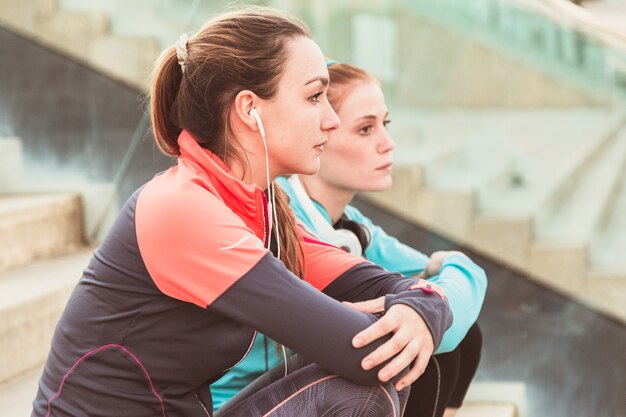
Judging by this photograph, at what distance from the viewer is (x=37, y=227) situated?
2.37 meters

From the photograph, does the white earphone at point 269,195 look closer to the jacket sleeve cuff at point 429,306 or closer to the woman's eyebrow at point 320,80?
the woman's eyebrow at point 320,80

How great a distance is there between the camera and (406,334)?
122 centimetres

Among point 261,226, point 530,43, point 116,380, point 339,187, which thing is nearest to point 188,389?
point 116,380

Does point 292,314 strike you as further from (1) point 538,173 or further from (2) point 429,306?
(1) point 538,173

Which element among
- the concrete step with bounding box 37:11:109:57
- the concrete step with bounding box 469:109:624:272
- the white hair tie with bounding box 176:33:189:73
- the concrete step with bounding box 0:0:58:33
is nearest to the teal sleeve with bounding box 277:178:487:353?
the white hair tie with bounding box 176:33:189:73

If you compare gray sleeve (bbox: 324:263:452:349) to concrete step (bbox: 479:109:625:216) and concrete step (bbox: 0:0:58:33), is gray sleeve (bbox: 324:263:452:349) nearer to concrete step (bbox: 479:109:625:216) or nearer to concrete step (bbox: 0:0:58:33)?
concrete step (bbox: 479:109:625:216)

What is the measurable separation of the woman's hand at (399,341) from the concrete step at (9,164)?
1666mm

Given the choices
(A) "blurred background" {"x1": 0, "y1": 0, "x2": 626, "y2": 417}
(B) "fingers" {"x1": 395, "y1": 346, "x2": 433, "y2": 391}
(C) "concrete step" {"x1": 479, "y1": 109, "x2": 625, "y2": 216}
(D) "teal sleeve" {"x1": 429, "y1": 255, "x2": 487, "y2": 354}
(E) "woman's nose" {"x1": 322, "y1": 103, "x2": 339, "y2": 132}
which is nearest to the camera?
(B) "fingers" {"x1": 395, "y1": 346, "x2": 433, "y2": 391}

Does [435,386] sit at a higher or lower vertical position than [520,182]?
higher

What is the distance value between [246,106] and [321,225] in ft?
1.55

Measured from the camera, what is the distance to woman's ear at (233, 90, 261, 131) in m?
1.28

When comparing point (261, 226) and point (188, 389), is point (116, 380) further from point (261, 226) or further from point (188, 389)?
point (261, 226)

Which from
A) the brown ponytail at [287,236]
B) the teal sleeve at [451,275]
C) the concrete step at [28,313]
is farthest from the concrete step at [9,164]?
the brown ponytail at [287,236]

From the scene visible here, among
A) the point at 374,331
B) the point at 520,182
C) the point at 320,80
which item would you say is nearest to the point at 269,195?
the point at 320,80
